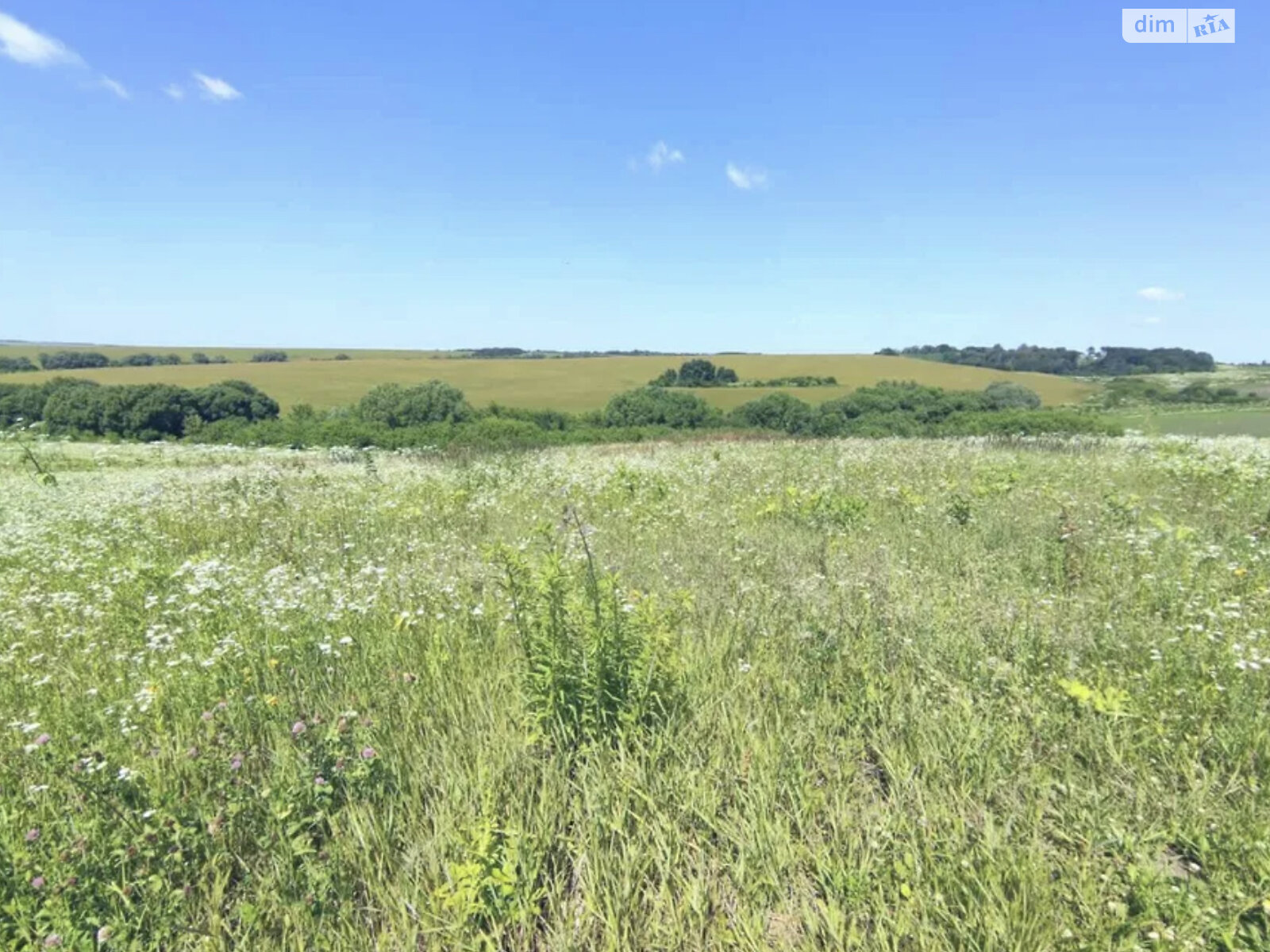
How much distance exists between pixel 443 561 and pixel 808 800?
13.8 feet

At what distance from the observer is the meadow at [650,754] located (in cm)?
213

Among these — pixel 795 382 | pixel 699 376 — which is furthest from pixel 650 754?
pixel 699 376

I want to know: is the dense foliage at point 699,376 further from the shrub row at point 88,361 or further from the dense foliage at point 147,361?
the dense foliage at point 147,361

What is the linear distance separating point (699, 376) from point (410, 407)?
3554cm

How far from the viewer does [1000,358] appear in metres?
71.9

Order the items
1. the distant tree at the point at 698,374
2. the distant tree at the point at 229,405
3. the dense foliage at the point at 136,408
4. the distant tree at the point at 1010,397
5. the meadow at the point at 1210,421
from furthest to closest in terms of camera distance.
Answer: the distant tree at the point at 698,374
the distant tree at the point at 229,405
the dense foliage at the point at 136,408
the distant tree at the point at 1010,397
the meadow at the point at 1210,421

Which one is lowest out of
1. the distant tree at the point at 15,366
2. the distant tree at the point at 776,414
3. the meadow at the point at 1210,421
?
the meadow at the point at 1210,421

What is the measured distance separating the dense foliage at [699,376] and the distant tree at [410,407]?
28385 mm

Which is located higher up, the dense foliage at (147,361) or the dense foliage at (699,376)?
the dense foliage at (147,361)

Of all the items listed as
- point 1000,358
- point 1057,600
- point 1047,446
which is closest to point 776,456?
point 1047,446

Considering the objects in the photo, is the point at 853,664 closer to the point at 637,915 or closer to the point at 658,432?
the point at 637,915

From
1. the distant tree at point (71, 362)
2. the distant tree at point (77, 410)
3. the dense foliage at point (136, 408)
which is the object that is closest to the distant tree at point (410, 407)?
the dense foliage at point (136, 408)

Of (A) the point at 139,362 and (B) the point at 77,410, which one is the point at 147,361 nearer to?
(A) the point at 139,362

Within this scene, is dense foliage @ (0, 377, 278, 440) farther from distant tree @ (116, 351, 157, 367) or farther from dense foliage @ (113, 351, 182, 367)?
distant tree @ (116, 351, 157, 367)
